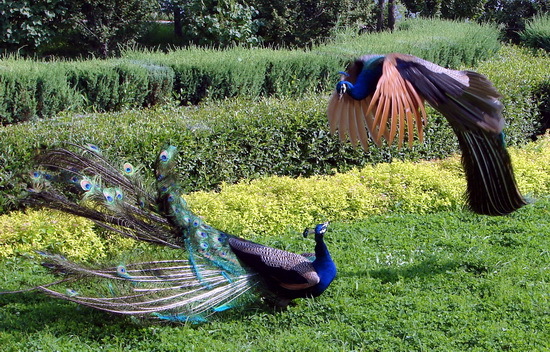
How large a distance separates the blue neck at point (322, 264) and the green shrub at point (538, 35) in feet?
37.8

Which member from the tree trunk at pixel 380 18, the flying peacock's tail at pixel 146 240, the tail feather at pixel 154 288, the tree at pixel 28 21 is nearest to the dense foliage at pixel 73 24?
the tree at pixel 28 21

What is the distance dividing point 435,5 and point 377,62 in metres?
15.6

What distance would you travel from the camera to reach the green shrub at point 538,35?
13.9 meters

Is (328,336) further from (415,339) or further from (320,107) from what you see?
(320,107)

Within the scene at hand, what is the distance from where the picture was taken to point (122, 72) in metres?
9.41

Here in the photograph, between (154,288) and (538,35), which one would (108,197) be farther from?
(538,35)

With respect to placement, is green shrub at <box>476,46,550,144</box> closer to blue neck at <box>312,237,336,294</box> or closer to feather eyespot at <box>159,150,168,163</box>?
blue neck at <box>312,237,336,294</box>

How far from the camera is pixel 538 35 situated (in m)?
14.1

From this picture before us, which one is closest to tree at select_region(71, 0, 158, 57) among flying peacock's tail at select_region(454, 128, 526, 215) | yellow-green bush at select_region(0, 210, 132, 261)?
yellow-green bush at select_region(0, 210, 132, 261)

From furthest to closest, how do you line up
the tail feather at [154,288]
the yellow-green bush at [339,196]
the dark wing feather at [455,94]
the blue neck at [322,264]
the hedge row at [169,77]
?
the hedge row at [169,77]
the yellow-green bush at [339,196]
the blue neck at [322,264]
the tail feather at [154,288]
the dark wing feather at [455,94]

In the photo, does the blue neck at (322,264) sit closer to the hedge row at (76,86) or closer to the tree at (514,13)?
the hedge row at (76,86)

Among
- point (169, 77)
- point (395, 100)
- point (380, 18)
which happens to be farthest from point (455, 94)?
point (380, 18)

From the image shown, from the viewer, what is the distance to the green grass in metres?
4.08

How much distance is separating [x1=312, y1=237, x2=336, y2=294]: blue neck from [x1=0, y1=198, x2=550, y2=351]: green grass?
29 centimetres
